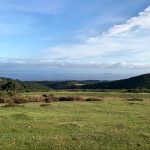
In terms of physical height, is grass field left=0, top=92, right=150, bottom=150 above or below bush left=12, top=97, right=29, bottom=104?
below

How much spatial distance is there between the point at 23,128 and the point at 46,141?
151 inches

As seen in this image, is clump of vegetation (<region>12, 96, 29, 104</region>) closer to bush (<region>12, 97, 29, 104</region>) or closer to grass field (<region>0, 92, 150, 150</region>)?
bush (<region>12, 97, 29, 104</region>)

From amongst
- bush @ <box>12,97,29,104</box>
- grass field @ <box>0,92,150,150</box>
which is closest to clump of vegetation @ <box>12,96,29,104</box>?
bush @ <box>12,97,29,104</box>

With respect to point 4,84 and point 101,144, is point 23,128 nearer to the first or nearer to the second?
point 101,144

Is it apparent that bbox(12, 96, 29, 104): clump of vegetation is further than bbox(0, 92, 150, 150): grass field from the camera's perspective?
Yes

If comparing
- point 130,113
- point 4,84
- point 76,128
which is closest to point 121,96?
point 130,113

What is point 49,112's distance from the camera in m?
29.1

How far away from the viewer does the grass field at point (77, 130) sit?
55.9 feet

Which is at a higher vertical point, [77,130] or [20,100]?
[20,100]

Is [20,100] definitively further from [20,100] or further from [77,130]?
[77,130]

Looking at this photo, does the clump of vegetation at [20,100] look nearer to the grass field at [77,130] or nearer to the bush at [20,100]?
the bush at [20,100]

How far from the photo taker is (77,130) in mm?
20594

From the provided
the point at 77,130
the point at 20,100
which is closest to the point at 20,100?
the point at 20,100

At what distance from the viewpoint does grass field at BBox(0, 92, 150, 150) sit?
55.9ft
